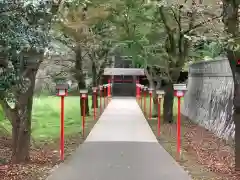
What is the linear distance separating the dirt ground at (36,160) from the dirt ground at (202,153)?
2720 millimetres

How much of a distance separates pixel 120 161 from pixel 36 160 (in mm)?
1882

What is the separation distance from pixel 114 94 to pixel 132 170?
122ft

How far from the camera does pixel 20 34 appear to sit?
20.1ft

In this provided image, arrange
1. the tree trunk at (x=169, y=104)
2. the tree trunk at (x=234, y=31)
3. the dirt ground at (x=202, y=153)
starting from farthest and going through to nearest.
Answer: the tree trunk at (x=169, y=104)
the dirt ground at (x=202, y=153)
the tree trunk at (x=234, y=31)

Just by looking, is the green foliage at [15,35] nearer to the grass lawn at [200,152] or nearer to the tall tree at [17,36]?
the tall tree at [17,36]

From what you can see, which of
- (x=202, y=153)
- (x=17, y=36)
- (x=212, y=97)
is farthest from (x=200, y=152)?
(x=17, y=36)

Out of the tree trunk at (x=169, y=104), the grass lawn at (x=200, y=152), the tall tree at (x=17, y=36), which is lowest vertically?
the grass lawn at (x=200, y=152)

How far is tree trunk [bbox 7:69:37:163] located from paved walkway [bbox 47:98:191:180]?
93cm

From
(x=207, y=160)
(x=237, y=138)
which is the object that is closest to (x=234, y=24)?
(x=237, y=138)

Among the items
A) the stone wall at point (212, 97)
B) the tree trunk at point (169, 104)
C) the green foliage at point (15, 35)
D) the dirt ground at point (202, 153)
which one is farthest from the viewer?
the tree trunk at point (169, 104)

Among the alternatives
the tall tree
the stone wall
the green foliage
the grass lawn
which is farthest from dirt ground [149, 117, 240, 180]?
the green foliage

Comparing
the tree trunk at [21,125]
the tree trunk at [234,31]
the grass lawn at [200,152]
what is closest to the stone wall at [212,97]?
the grass lawn at [200,152]

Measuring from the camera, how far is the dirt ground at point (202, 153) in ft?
29.0

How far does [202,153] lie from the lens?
11.8 m
